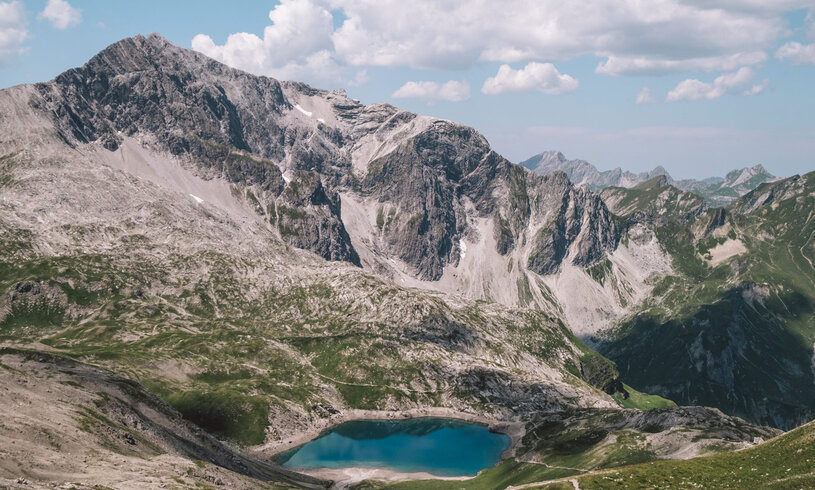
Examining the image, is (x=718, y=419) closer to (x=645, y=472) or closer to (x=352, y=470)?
(x=645, y=472)

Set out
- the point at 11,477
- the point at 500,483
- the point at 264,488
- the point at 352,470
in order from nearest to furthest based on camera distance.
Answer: the point at 11,477 → the point at 264,488 → the point at 500,483 → the point at 352,470

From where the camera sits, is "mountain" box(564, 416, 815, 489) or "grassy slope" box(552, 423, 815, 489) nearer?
"mountain" box(564, 416, 815, 489)

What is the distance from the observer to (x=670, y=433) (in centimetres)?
14675

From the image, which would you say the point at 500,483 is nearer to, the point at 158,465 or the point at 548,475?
the point at 548,475

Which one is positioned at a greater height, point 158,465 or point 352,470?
point 158,465

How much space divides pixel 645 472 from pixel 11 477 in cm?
8811

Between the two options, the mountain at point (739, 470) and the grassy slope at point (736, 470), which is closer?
the mountain at point (739, 470)

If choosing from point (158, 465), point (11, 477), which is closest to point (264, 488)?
point (158, 465)

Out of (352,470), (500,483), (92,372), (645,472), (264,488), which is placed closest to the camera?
(645,472)

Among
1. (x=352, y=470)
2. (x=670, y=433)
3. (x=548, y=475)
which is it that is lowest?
(x=352, y=470)

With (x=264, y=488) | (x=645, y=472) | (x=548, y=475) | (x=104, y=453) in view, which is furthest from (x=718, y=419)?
(x=104, y=453)

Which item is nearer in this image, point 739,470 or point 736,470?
point 739,470

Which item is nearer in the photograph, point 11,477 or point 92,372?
point 11,477

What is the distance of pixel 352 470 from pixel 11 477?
12608 centimetres
